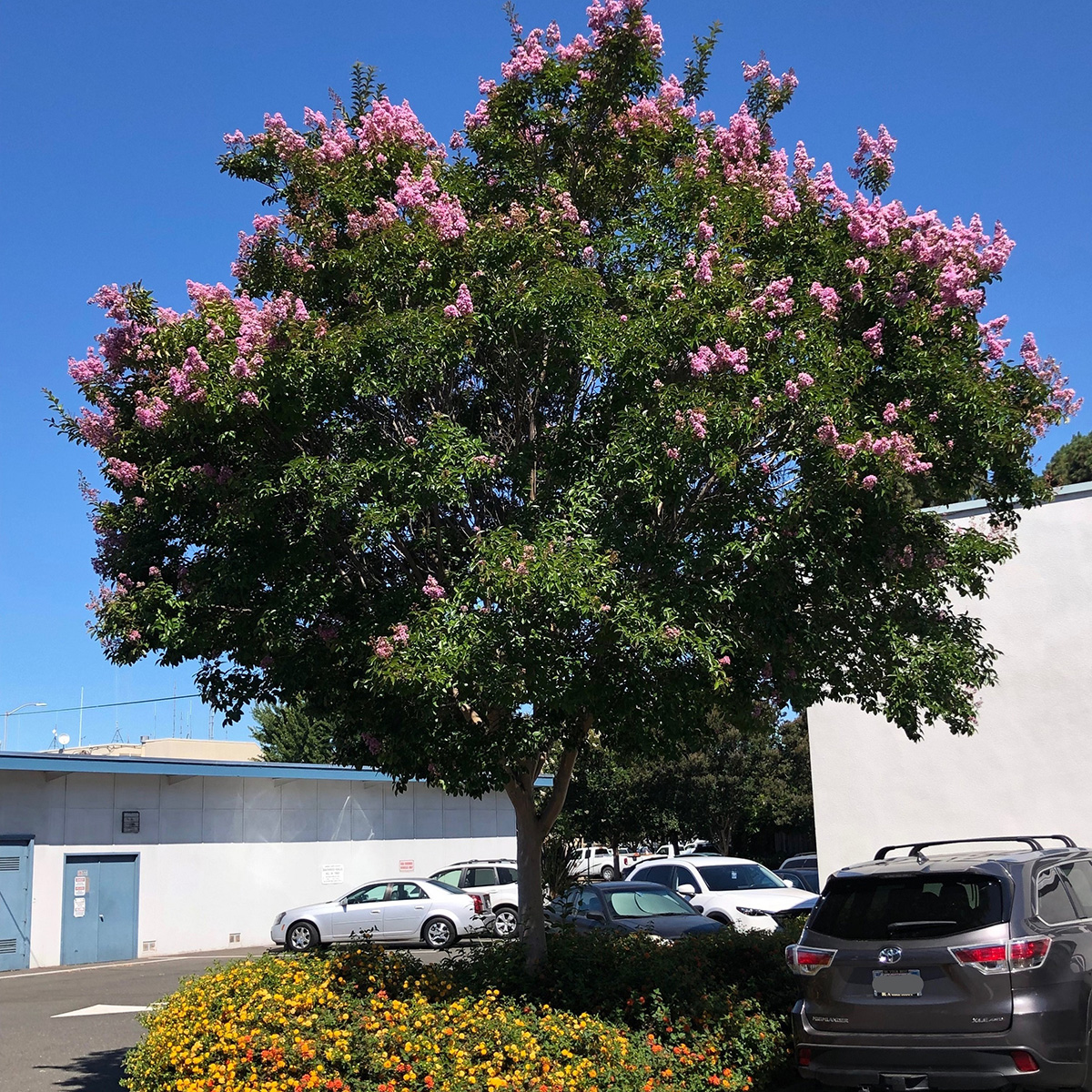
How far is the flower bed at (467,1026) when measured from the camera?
7602 mm

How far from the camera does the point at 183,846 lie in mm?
25875

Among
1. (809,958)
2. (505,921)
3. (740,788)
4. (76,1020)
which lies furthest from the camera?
(740,788)

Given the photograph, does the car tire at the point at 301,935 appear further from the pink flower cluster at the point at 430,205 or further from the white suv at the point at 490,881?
the pink flower cluster at the point at 430,205

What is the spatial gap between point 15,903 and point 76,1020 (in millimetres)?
9763

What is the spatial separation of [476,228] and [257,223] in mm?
1877

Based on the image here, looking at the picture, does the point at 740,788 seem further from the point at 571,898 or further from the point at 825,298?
the point at 825,298

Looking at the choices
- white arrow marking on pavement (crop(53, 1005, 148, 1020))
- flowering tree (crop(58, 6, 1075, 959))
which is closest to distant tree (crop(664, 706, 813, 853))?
white arrow marking on pavement (crop(53, 1005, 148, 1020))

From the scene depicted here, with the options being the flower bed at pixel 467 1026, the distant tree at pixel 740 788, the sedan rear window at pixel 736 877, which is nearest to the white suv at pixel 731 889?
the sedan rear window at pixel 736 877

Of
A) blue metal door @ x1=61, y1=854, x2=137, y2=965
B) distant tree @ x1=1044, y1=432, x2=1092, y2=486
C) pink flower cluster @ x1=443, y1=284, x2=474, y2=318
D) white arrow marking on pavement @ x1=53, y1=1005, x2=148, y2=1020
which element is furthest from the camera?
distant tree @ x1=1044, y1=432, x2=1092, y2=486

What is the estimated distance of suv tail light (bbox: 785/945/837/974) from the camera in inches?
290

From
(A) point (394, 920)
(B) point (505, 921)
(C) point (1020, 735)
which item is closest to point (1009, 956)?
(C) point (1020, 735)

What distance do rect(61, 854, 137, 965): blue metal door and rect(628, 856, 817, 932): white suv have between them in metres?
11.0

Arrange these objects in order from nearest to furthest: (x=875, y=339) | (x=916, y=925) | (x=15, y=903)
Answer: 1. (x=916, y=925)
2. (x=875, y=339)
3. (x=15, y=903)

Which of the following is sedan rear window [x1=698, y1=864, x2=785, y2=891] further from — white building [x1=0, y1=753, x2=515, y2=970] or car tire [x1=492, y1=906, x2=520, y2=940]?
white building [x1=0, y1=753, x2=515, y2=970]
